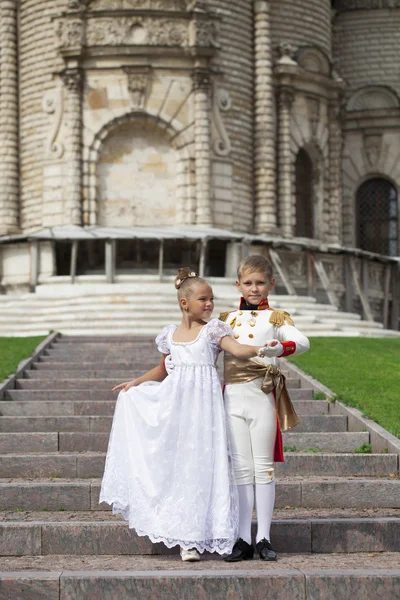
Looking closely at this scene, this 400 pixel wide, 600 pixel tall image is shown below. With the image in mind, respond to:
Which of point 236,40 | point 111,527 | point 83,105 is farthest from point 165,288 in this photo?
point 111,527

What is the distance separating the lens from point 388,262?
36.6m

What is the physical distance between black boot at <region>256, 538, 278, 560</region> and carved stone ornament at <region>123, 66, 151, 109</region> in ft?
94.1

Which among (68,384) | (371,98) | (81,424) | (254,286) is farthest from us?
(371,98)

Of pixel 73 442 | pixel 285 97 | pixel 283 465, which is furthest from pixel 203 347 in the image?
pixel 285 97

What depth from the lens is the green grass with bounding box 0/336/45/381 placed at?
14.8 m

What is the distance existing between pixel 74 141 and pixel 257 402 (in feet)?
93.2

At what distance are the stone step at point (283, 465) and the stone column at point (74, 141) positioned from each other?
82.8 feet

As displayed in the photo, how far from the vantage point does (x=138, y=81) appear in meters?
34.3

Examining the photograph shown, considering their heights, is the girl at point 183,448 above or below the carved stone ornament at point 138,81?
below

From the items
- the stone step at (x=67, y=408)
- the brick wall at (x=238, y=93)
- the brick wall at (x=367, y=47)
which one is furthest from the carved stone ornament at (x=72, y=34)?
the stone step at (x=67, y=408)

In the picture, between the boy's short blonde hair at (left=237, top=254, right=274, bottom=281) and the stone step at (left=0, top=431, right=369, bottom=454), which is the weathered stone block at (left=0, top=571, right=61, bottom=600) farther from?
the stone step at (left=0, top=431, right=369, bottom=454)

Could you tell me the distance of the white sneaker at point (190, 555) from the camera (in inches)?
266

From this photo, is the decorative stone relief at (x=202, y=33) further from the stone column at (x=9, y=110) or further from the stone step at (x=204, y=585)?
the stone step at (x=204, y=585)

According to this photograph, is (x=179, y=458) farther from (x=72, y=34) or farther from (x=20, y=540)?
(x=72, y=34)
